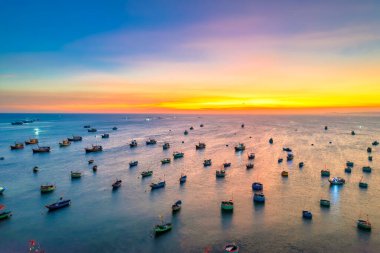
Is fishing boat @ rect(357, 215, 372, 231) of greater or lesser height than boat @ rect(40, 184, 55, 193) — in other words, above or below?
below

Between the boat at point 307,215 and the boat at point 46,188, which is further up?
the boat at point 46,188

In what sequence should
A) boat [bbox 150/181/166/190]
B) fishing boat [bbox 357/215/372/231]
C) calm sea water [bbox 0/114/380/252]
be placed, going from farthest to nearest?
boat [bbox 150/181/166/190] < fishing boat [bbox 357/215/372/231] < calm sea water [bbox 0/114/380/252]

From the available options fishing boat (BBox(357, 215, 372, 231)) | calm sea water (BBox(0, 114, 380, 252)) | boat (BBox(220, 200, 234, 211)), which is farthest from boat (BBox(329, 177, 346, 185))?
boat (BBox(220, 200, 234, 211))

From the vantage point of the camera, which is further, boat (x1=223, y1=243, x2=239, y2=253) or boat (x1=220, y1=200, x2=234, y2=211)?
boat (x1=220, y1=200, x2=234, y2=211)

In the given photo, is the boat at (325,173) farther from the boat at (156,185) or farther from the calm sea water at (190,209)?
the boat at (156,185)

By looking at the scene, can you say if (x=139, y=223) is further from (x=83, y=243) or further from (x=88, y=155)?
(x=88, y=155)

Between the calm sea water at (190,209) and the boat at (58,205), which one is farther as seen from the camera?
the boat at (58,205)

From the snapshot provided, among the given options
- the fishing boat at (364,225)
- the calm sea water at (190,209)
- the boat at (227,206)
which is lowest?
the calm sea water at (190,209)

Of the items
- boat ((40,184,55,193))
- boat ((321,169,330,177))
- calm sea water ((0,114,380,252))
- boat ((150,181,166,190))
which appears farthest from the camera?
boat ((321,169,330,177))

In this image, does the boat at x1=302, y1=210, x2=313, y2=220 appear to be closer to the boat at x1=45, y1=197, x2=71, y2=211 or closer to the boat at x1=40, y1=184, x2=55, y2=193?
the boat at x1=45, y1=197, x2=71, y2=211

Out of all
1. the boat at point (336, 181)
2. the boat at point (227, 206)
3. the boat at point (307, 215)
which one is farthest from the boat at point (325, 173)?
the boat at point (227, 206)

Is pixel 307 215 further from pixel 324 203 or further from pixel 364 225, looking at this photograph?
pixel 364 225

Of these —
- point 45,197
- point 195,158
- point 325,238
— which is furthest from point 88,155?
point 325,238

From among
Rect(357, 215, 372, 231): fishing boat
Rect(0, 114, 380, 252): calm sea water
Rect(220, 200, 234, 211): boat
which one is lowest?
Rect(0, 114, 380, 252): calm sea water
